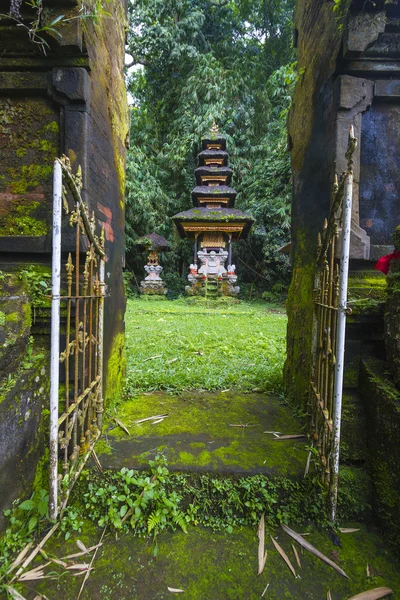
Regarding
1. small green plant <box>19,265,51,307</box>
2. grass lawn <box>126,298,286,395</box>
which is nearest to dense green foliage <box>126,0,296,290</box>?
grass lawn <box>126,298,286,395</box>

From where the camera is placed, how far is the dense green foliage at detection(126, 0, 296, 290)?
1805 cm

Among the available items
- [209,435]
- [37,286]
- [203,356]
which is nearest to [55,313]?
[37,286]

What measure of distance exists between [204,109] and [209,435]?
2039 cm

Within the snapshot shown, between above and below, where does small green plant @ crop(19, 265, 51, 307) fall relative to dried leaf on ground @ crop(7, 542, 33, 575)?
above

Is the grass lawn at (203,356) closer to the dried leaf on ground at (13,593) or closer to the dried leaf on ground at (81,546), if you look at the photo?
A: the dried leaf on ground at (81,546)

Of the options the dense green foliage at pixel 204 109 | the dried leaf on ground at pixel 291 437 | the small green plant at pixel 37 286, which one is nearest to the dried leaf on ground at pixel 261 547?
the dried leaf on ground at pixel 291 437

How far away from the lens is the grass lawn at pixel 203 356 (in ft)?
12.8

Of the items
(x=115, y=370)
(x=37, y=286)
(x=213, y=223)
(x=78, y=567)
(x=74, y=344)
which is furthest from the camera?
(x=213, y=223)

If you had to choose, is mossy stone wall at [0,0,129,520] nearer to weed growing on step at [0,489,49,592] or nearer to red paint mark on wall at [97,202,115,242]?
red paint mark on wall at [97,202,115,242]

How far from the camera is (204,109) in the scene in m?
18.9

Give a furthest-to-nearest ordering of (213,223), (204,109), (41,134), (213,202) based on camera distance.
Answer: (204,109) → (213,202) → (213,223) → (41,134)

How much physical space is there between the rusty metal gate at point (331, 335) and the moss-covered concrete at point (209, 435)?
27 cm

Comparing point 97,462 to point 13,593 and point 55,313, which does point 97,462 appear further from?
point 55,313

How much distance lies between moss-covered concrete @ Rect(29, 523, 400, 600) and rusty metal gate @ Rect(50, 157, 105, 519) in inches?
16.3
